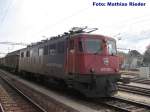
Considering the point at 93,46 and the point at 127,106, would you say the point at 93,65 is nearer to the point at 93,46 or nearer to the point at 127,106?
the point at 93,46

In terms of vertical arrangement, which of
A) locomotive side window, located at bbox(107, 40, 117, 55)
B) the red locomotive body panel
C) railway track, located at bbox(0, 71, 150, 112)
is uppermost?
locomotive side window, located at bbox(107, 40, 117, 55)

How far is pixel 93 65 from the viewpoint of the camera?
514 inches

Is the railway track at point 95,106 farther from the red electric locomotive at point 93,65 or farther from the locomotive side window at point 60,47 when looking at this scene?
the locomotive side window at point 60,47

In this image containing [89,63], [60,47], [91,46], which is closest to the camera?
[89,63]

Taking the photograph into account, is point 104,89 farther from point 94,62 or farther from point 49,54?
point 49,54

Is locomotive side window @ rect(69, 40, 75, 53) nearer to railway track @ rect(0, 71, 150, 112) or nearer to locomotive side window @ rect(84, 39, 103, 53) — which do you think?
locomotive side window @ rect(84, 39, 103, 53)

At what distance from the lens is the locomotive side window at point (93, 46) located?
1327 centimetres

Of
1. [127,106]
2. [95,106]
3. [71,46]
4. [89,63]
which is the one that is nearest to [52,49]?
[71,46]

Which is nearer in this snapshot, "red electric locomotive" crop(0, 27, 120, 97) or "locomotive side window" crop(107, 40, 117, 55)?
"red electric locomotive" crop(0, 27, 120, 97)

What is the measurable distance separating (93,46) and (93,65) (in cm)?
96

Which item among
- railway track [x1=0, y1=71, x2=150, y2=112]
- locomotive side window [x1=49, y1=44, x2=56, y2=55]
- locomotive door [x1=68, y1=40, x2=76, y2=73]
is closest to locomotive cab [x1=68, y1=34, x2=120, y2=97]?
locomotive door [x1=68, y1=40, x2=76, y2=73]

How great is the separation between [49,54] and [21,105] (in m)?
5.54

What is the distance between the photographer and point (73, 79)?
13.1m

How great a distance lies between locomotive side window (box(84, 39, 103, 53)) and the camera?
13.3 meters
